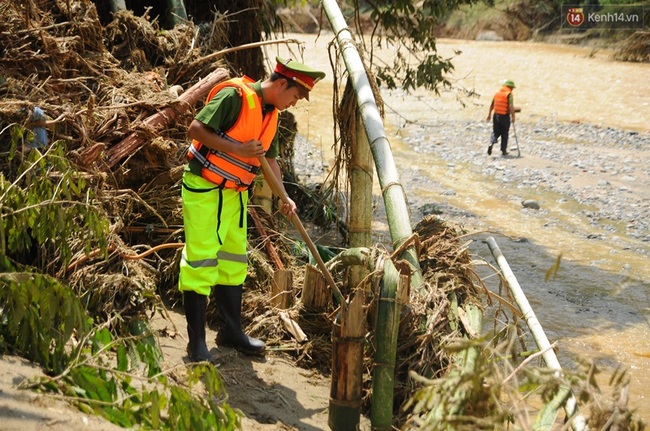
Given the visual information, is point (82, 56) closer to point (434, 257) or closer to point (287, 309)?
point (287, 309)

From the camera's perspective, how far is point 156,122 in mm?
5645

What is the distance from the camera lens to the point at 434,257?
514 cm

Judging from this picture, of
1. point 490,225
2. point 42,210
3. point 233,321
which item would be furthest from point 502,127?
point 42,210

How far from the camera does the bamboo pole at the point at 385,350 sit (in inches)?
163

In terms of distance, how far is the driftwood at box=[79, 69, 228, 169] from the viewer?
5284mm

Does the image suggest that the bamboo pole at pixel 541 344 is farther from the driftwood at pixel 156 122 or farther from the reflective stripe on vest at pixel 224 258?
the driftwood at pixel 156 122

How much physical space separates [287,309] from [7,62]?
2.35 meters

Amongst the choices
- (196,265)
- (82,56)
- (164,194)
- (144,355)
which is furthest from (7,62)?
(144,355)

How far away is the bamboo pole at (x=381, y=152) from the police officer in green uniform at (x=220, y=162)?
67cm

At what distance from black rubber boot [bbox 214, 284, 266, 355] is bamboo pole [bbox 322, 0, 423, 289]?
0.91 m

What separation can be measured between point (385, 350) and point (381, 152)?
1418 mm

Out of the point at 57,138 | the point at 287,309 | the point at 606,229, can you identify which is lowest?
the point at 606,229

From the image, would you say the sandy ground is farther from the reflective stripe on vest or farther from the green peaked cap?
the green peaked cap

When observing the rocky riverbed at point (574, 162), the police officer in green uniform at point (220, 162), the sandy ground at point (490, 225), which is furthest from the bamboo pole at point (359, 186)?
the rocky riverbed at point (574, 162)
